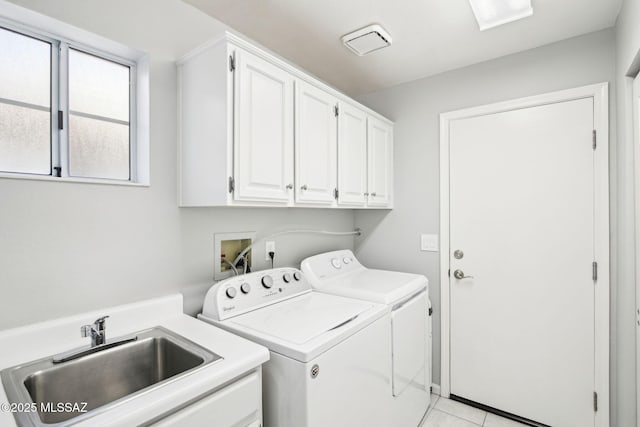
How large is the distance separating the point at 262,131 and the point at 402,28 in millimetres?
1091

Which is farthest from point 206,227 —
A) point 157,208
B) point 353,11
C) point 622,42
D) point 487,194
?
point 622,42

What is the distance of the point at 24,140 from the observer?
1213 millimetres

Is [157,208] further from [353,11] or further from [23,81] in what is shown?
[353,11]

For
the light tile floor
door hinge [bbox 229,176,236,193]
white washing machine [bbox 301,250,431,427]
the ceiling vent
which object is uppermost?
the ceiling vent

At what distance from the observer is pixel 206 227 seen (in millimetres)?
1675

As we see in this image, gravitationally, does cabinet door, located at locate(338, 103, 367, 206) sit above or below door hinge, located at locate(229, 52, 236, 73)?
below

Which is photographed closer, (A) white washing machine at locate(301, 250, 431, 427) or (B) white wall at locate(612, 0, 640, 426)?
(B) white wall at locate(612, 0, 640, 426)

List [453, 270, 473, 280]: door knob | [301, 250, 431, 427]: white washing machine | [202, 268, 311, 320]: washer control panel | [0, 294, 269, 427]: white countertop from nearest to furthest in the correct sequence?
[0, 294, 269, 427]: white countertop, [202, 268, 311, 320]: washer control panel, [301, 250, 431, 427]: white washing machine, [453, 270, 473, 280]: door knob

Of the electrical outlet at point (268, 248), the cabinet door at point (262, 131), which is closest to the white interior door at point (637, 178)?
the cabinet door at point (262, 131)

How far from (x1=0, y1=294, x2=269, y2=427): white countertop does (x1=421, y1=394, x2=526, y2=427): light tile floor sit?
1635mm

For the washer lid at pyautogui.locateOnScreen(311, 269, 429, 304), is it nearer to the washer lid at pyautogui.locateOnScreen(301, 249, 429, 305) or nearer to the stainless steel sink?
the washer lid at pyautogui.locateOnScreen(301, 249, 429, 305)

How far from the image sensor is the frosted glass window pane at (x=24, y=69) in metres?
1.18

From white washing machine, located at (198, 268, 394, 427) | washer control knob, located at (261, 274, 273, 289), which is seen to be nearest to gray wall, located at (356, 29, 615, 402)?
white washing machine, located at (198, 268, 394, 427)

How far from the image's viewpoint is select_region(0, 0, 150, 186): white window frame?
3.89ft
